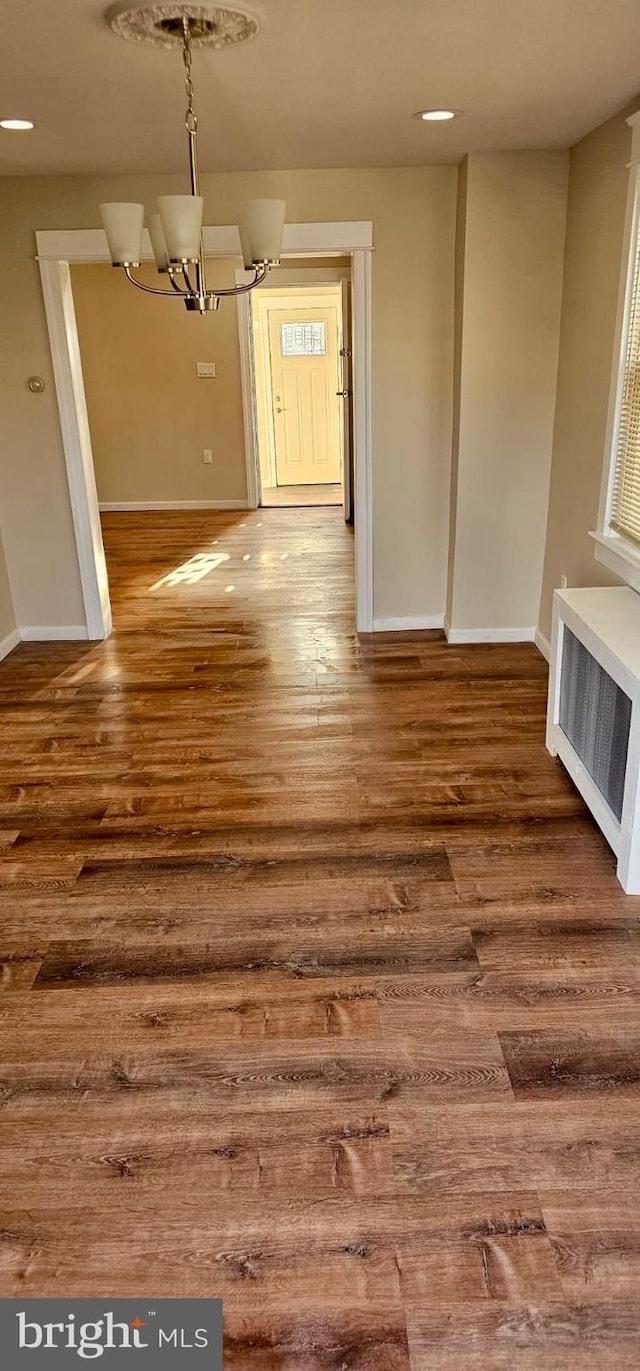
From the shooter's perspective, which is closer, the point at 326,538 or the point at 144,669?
the point at 144,669

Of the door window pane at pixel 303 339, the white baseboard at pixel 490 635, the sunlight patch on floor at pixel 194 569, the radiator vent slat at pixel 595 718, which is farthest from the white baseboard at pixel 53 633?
the door window pane at pixel 303 339

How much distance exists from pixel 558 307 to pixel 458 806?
2.50 meters

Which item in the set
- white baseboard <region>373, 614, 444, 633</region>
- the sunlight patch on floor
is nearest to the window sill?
white baseboard <region>373, 614, 444, 633</region>

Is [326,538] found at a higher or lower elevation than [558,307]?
lower

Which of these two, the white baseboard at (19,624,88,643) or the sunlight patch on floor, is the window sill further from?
the sunlight patch on floor

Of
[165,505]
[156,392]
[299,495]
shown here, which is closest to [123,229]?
[156,392]

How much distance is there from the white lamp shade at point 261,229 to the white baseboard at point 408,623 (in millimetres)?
2681

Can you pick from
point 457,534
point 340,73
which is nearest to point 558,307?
point 457,534

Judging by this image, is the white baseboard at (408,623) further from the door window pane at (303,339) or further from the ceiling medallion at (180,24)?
the door window pane at (303,339)

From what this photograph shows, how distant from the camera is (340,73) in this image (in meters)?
2.71

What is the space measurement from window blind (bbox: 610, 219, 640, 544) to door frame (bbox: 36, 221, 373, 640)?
1489 mm

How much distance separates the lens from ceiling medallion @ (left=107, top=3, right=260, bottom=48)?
→ 7.15 ft

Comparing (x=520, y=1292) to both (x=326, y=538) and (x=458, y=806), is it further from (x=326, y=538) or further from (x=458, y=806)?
(x=326, y=538)

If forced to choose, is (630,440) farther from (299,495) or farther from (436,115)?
(299,495)
